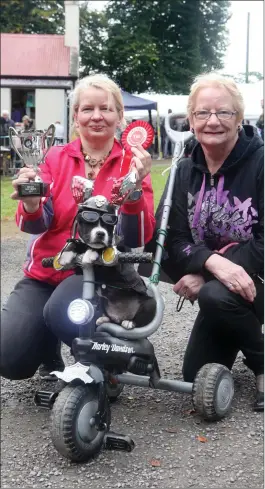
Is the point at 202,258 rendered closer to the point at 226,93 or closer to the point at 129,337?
the point at 129,337

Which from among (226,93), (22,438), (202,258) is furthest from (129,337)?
(226,93)

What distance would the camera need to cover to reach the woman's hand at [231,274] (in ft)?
5.33

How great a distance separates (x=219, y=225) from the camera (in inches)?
62.4

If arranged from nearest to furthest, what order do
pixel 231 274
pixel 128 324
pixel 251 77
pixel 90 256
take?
pixel 251 77 < pixel 90 256 < pixel 128 324 < pixel 231 274

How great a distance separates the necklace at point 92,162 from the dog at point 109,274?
0.52 feet

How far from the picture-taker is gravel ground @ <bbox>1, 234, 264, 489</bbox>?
141 centimetres

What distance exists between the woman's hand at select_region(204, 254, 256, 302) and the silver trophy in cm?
51

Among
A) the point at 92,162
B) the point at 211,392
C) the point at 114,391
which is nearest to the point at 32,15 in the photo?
the point at 92,162

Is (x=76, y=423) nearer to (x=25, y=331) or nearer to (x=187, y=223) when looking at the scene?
(x=25, y=331)

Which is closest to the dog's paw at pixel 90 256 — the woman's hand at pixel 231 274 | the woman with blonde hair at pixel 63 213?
the woman with blonde hair at pixel 63 213

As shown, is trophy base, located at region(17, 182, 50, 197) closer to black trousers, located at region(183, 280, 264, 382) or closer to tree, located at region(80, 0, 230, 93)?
tree, located at region(80, 0, 230, 93)

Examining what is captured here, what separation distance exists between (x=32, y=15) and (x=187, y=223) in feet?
4.04

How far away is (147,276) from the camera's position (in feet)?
5.42

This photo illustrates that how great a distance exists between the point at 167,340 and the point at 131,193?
2.11 feet
